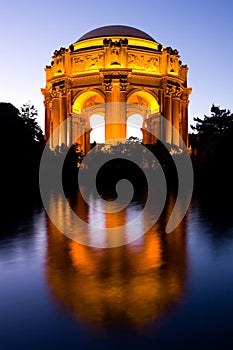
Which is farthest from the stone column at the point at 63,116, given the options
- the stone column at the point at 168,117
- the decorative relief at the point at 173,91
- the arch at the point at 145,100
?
the decorative relief at the point at 173,91

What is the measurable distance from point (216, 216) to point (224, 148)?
892 inches

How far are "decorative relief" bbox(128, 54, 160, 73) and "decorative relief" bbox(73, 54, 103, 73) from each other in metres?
3.60

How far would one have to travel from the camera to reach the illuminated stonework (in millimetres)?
48188

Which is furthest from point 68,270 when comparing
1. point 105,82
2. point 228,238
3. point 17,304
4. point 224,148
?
point 105,82

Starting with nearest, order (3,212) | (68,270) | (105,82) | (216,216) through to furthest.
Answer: (68,270)
(216,216)
(3,212)
(105,82)

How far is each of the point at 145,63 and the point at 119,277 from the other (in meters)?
46.9

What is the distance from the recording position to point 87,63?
5016 cm

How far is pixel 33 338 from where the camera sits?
3691 millimetres

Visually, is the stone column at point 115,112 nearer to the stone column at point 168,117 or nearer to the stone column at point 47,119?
the stone column at point 168,117

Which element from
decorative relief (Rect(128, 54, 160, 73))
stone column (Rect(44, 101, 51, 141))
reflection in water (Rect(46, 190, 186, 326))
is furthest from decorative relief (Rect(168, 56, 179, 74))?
reflection in water (Rect(46, 190, 186, 326))

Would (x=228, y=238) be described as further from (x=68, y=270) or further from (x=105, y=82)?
(x=105, y=82)

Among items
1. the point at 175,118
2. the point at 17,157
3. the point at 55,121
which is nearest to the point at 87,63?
the point at 55,121

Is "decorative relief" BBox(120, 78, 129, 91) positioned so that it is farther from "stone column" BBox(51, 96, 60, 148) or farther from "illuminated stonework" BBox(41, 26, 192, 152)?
"stone column" BBox(51, 96, 60, 148)

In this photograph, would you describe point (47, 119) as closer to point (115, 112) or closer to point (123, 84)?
point (115, 112)
